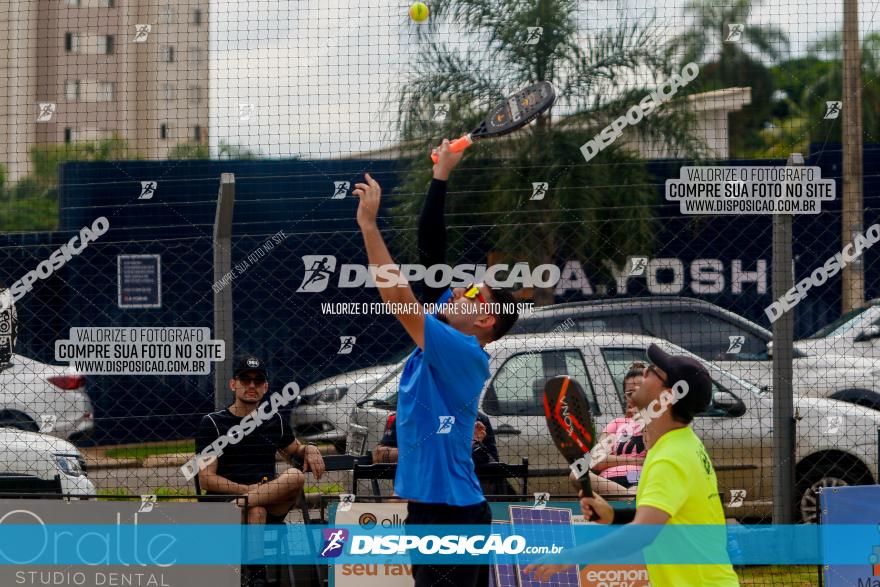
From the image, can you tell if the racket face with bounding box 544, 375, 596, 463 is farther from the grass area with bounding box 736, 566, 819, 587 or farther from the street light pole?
the street light pole

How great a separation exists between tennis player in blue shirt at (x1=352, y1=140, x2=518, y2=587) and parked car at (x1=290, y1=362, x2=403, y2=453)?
342cm

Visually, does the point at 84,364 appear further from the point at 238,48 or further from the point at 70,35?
the point at 70,35

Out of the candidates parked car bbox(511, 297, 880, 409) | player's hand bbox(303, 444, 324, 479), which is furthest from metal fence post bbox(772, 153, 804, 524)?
player's hand bbox(303, 444, 324, 479)

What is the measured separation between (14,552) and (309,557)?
66.0 inches

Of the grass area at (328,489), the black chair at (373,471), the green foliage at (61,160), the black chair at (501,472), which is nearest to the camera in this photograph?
the black chair at (373,471)

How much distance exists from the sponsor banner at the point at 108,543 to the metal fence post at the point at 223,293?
2.96 ft

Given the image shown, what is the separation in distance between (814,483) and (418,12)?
4334 mm

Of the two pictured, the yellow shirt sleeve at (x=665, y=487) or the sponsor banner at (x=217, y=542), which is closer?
the yellow shirt sleeve at (x=665, y=487)

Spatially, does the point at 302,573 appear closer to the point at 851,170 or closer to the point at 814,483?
the point at 814,483

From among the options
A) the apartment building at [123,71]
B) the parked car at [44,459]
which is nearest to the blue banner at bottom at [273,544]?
the parked car at [44,459]

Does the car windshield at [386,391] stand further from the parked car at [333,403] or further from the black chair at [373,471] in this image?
the black chair at [373,471]

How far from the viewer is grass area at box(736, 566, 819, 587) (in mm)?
6797

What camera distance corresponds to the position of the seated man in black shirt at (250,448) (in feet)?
20.8

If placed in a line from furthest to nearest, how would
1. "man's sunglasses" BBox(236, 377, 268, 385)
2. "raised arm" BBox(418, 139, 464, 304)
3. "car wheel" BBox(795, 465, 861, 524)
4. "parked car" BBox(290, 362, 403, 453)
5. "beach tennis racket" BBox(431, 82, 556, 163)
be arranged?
"parked car" BBox(290, 362, 403, 453) < "car wheel" BBox(795, 465, 861, 524) < "man's sunglasses" BBox(236, 377, 268, 385) < "beach tennis racket" BBox(431, 82, 556, 163) < "raised arm" BBox(418, 139, 464, 304)
